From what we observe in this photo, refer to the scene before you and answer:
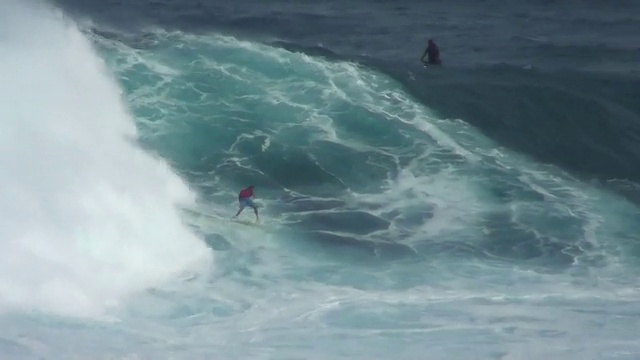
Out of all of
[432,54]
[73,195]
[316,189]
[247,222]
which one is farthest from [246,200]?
[432,54]

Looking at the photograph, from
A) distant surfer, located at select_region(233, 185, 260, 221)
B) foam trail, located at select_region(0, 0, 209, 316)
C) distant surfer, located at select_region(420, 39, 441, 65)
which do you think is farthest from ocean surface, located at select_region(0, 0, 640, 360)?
distant surfer, located at select_region(420, 39, 441, 65)

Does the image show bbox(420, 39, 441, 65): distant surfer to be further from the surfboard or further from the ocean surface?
the surfboard

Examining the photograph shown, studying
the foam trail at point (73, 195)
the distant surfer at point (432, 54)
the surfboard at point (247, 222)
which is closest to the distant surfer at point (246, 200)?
the surfboard at point (247, 222)

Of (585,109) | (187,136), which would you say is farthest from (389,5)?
(187,136)

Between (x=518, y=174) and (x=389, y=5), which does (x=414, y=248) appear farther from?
(x=389, y=5)

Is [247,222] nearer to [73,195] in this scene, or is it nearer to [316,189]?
[316,189]

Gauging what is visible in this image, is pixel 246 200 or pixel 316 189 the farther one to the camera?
pixel 316 189

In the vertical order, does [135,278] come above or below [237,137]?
below
